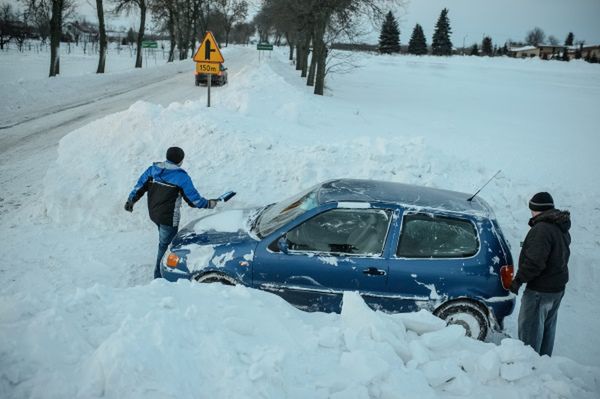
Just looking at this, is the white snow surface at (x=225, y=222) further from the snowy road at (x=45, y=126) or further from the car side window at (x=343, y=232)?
the snowy road at (x=45, y=126)

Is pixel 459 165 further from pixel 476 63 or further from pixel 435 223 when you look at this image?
pixel 476 63

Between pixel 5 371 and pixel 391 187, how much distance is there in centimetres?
422

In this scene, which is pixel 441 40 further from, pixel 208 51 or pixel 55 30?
pixel 208 51

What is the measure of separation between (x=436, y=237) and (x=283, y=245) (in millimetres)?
1674

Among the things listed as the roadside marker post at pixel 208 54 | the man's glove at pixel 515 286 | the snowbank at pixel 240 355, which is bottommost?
the snowbank at pixel 240 355

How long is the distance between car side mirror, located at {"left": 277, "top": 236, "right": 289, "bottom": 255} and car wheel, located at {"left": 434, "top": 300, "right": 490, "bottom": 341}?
176 centimetres

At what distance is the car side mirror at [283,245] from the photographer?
461 centimetres

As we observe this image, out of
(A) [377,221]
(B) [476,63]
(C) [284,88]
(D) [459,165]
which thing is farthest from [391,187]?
(B) [476,63]

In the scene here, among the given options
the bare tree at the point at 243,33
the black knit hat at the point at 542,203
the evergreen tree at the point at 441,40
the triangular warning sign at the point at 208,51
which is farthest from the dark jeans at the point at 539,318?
the bare tree at the point at 243,33

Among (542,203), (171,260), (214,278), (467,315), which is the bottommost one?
(467,315)

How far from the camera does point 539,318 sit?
4.46 metres

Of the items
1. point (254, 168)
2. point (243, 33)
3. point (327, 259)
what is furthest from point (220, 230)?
point (243, 33)

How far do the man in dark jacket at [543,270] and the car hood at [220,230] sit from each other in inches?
114

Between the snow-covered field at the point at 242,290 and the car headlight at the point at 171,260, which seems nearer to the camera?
the snow-covered field at the point at 242,290
